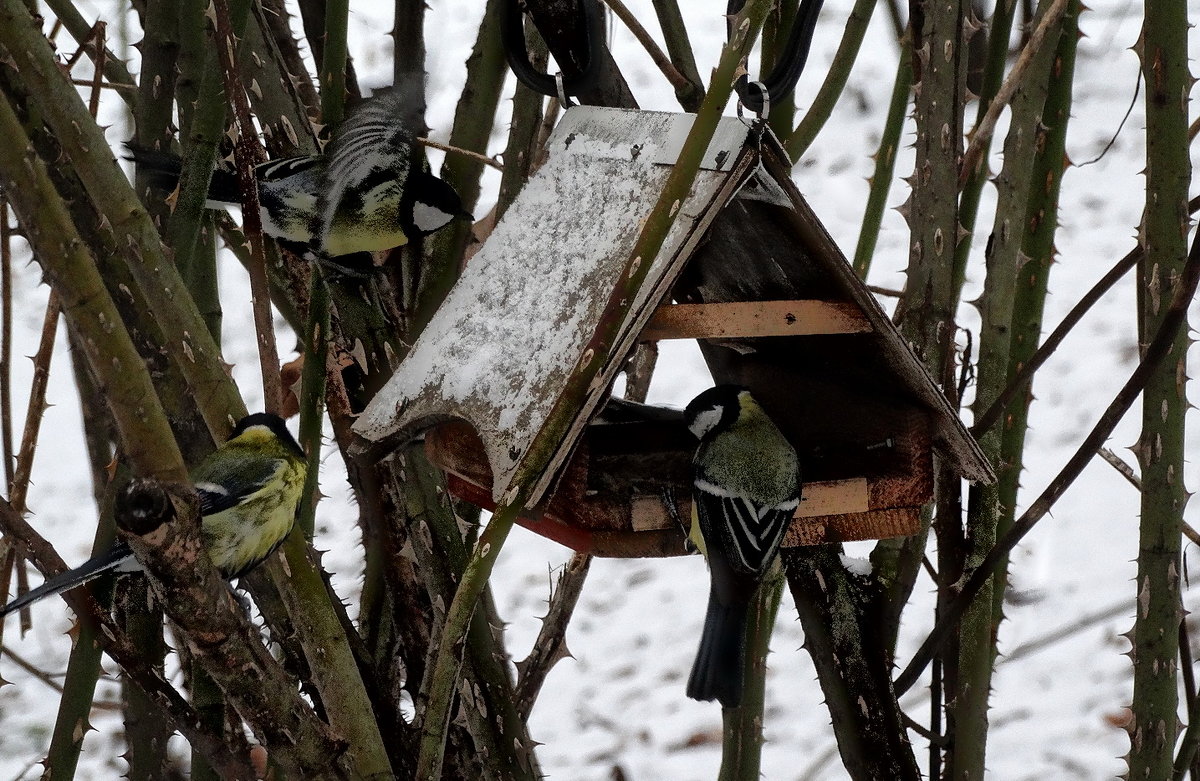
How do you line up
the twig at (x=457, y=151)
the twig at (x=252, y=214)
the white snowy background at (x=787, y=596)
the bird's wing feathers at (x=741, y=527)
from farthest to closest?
the white snowy background at (x=787, y=596)
the twig at (x=457, y=151)
the bird's wing feathers at (x=741, y=527)
the twig at (x=252, y=214)

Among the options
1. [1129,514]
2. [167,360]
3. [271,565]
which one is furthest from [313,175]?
[1129,514]

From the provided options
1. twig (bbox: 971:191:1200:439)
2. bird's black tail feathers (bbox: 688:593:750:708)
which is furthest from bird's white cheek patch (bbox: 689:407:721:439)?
twig (bbox: 971:191:1200:439)

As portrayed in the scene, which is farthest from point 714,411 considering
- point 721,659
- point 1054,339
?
point 1054,339

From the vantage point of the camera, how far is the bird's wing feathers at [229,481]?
2291mm

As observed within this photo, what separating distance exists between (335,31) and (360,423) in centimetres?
67

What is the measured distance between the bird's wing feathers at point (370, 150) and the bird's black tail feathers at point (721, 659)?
0.96m

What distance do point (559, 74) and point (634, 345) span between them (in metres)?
0.55

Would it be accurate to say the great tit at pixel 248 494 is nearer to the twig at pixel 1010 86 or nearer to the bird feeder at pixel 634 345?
the bird feeder at pixel 634 345

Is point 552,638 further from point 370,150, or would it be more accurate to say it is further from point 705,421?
point 370,150

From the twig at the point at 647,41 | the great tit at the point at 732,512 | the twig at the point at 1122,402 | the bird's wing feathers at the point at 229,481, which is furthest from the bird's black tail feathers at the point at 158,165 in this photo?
the twig at the point at 1122,402

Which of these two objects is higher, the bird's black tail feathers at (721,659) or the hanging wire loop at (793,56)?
the hanging wire loop at (793,56)

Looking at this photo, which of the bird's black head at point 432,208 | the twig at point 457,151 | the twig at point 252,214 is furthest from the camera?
the bird's black head at point 432,208

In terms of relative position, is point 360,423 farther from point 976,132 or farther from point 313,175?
point 976,132

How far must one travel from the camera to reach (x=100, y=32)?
2037 millimetres
